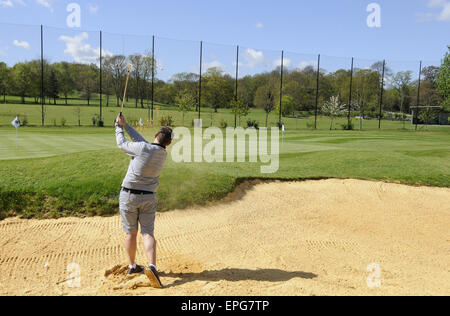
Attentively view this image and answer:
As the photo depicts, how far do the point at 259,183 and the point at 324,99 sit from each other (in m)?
45.7

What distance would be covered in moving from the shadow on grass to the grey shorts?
1018mm

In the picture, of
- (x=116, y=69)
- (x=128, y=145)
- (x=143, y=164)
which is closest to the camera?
(x=143, y=164)

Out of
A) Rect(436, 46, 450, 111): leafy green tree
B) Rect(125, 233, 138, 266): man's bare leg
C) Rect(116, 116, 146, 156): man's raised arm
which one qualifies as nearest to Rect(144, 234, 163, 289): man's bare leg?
Rect(125, 233, 138, 266): man's bare leg

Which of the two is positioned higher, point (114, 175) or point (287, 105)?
point (287, 105)

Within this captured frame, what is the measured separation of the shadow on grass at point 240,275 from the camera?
6.03 metres

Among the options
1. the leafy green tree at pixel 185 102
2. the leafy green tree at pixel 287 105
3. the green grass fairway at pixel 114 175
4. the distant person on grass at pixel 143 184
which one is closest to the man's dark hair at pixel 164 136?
the distant person on grass at pixel 143 184

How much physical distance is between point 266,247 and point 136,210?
11.5 feet

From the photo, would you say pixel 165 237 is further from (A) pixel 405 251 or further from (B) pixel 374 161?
(B) pixel 374 161

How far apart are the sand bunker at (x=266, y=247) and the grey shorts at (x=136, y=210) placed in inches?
35.1

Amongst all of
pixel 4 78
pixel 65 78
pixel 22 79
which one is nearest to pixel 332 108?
pixel 65 78

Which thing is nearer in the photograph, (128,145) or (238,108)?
(128,145)

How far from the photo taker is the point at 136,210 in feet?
19.4

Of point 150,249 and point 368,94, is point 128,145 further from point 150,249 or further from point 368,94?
point 368,94
